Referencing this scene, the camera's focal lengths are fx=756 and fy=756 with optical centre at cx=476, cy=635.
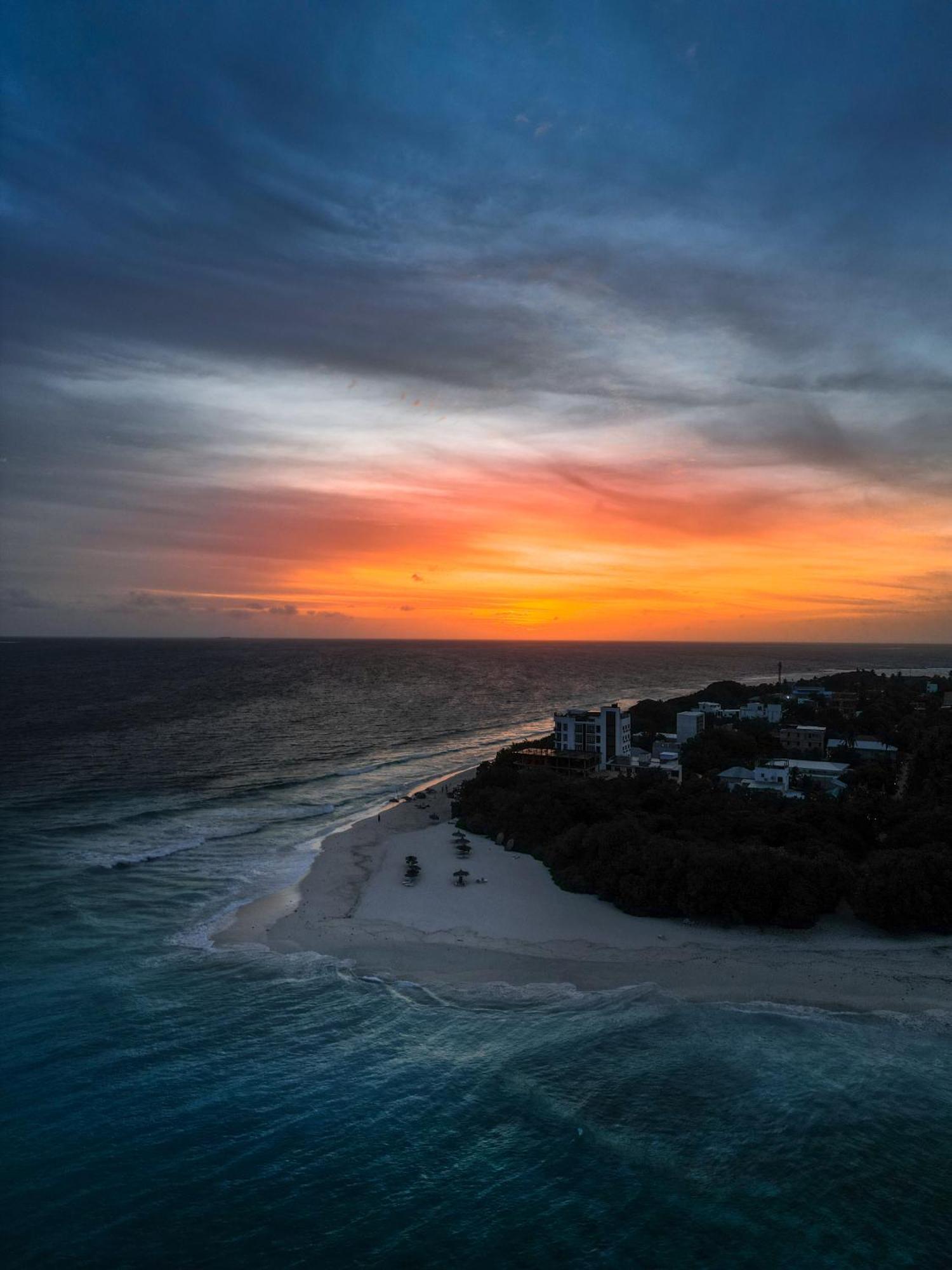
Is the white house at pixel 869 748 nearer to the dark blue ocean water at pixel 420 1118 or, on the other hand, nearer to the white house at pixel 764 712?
the white house at pixel 764 712

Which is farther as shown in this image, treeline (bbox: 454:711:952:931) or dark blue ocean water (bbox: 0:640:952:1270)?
treeline (bbox: 454:711:952:931)

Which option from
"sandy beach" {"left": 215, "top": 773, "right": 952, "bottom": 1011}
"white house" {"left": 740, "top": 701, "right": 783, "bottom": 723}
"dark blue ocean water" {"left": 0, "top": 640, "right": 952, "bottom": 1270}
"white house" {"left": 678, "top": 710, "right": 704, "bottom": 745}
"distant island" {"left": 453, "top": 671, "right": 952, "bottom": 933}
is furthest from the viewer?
"white house" {"left": 740, "top": 701, "right": 783, "bottom": 723}

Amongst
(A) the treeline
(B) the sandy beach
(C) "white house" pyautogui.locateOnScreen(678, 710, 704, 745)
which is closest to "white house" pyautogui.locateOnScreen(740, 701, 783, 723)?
(C) "white house" pyautogui.locateOnScreen(678, 710, 704, 745)

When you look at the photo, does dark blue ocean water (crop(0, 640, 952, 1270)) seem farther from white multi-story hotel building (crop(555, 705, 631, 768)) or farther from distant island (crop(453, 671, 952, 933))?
white multi-story hotel building (crop(555, 705, 631, 768))

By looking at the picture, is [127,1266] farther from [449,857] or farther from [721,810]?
[721,810]

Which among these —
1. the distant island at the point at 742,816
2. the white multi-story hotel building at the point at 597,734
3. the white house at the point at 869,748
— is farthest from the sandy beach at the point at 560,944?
the white house at the point at 869,748

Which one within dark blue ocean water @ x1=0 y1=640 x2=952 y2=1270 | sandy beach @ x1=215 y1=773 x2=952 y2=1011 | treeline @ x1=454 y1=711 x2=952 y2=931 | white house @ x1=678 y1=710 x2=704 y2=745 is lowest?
dark blue ocean water @ x1=0 y1=640 x2=952 y2=1270

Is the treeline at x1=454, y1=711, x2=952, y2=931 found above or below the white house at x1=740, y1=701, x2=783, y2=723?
below
